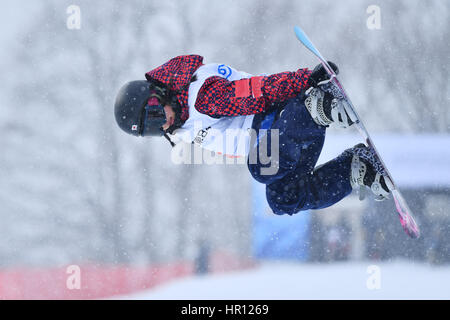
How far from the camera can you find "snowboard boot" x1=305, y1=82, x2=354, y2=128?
5.84 ft

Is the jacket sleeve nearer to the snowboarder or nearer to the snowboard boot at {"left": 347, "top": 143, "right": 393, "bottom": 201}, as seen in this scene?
the snowboarder

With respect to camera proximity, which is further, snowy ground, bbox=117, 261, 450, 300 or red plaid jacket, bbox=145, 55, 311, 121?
→ snowy ground, bbox=117, 261, 450, 300

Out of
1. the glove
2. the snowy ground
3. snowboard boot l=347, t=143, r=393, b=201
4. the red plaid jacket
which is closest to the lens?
the glove

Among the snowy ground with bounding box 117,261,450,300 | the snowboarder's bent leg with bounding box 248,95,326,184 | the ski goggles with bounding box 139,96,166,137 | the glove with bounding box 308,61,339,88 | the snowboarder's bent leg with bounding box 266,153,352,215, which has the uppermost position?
the glove with bounding box 308,61,339,88

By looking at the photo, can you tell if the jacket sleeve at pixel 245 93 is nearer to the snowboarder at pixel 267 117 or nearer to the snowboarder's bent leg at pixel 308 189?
the snowboarder at pixel 267 117

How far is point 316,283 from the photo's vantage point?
419 cm

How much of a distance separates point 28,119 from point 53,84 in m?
0.43

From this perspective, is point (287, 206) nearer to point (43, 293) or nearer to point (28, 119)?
point (43, 293)

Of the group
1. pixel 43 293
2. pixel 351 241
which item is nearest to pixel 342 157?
pixel 351 241

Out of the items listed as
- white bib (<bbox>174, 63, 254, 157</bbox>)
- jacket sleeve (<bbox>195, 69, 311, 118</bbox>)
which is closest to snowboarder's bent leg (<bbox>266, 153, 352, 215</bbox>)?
white bib (<bbox>174, 63, 254, 157</bbox>)

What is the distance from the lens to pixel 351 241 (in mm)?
4629

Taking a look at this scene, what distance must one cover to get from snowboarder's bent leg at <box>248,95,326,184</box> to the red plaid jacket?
65 millimetres

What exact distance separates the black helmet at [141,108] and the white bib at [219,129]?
11 centimetres

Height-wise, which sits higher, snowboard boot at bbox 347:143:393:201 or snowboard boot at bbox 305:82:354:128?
snowboard boot at bbox 305:82:354:128
